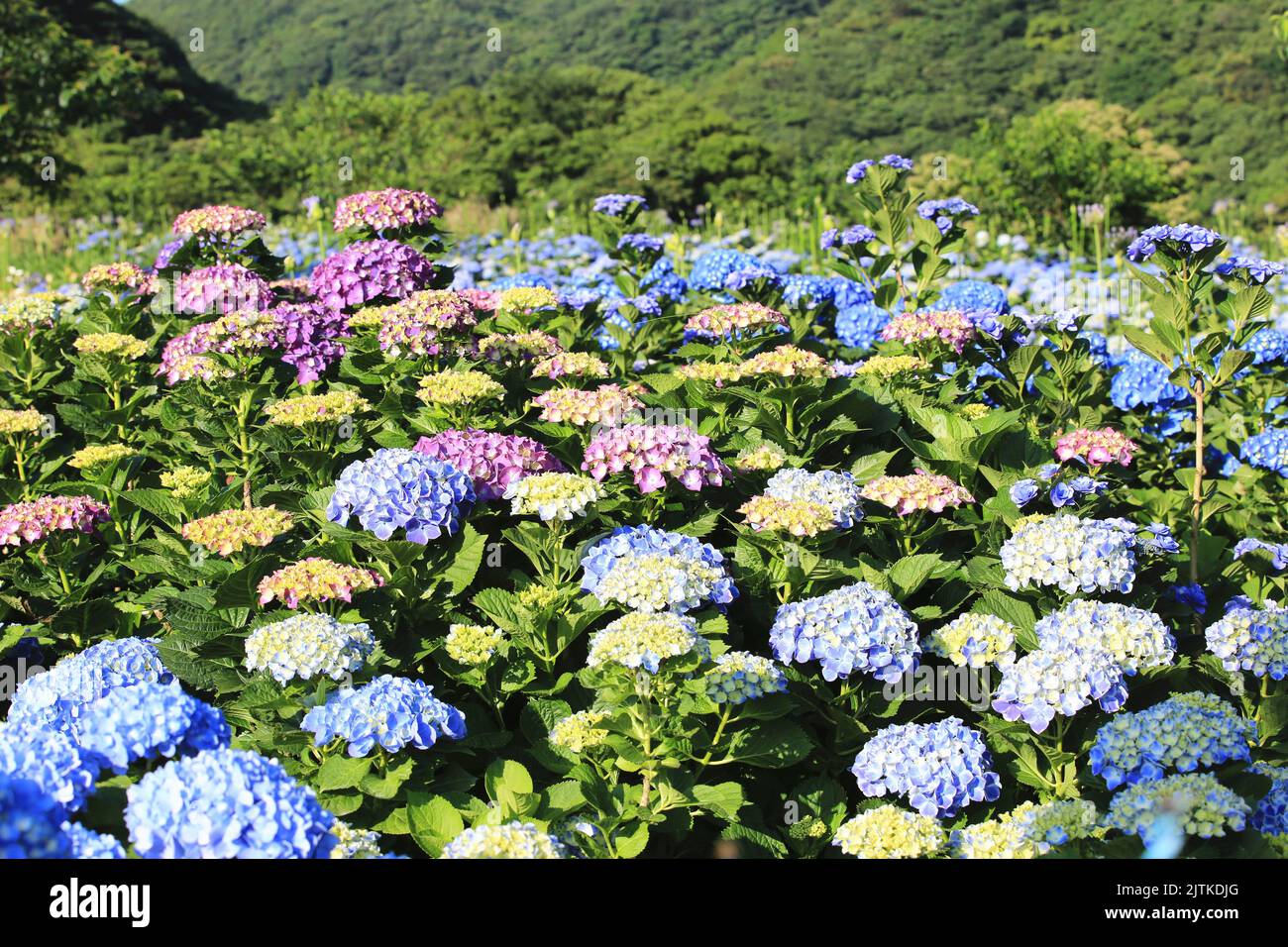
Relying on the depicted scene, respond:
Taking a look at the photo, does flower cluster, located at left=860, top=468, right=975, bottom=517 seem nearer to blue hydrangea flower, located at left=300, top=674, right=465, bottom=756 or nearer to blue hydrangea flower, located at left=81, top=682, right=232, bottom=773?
blue hydrangea flower, located at left=300, top=674, right=465, bottom=756

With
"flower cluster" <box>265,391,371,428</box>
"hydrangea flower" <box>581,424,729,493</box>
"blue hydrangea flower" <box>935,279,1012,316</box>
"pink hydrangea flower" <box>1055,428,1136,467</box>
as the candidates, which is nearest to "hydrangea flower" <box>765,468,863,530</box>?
"hydrangea flower" <box>581,424,729,493</box>

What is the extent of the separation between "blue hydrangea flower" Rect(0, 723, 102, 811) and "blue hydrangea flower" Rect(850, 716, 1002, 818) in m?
1.61

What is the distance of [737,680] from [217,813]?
1215mm

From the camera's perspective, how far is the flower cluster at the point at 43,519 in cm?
326

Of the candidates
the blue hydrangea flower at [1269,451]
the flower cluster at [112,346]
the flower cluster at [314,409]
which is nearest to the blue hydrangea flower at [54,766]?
the flower cluster at [314,409]

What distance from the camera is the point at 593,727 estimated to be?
2660 mm

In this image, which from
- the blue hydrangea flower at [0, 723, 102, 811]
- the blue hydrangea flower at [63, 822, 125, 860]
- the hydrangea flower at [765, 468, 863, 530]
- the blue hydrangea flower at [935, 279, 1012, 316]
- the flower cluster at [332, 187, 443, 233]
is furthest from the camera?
the blue hydrangea flower at [935, 279, 1012, 316]

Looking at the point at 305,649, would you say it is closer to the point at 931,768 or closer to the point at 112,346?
the point at 931,768

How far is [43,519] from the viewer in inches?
130

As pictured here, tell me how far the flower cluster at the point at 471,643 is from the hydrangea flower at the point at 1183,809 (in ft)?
4.46

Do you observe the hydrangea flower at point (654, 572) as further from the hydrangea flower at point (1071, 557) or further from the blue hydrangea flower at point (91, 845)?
the blue hydrangea flower at point (91, 845)

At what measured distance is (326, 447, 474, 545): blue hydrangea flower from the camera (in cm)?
292

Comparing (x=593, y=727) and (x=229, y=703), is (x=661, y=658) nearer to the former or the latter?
(x=593, y=727)
